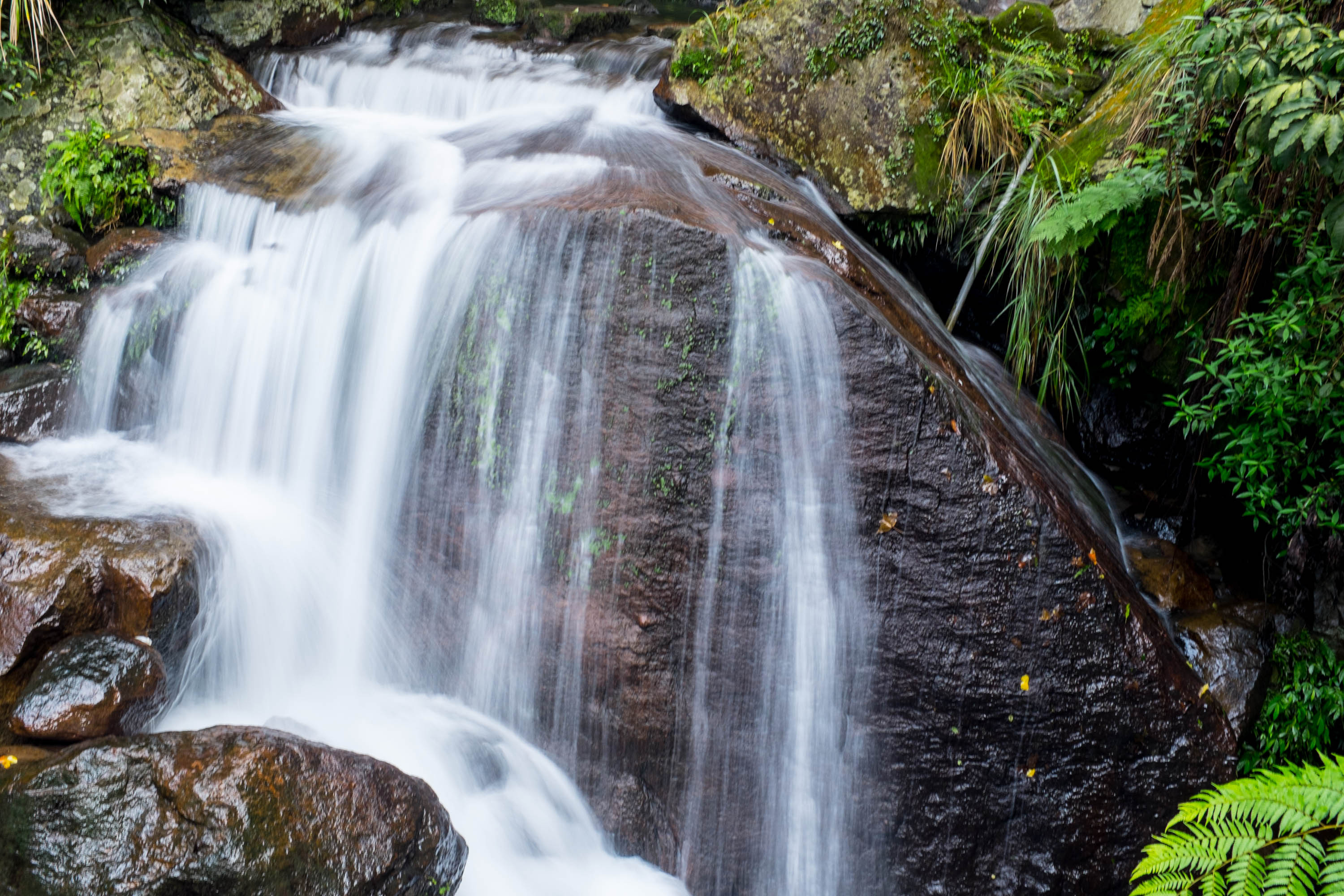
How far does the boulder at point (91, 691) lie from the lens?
3252 millimetres

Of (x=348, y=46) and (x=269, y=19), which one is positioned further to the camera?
(x=348, y=46)

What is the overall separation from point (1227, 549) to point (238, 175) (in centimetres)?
668

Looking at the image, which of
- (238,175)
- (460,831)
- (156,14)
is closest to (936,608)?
(460,831)

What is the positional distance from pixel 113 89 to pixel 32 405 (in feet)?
9.41

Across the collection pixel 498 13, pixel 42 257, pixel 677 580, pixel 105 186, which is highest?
pixel 498 13

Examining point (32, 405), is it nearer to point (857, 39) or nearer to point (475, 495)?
point (475, 495)

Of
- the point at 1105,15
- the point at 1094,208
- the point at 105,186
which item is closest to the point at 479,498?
the point at 1094,208

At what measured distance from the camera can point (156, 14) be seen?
7039mm

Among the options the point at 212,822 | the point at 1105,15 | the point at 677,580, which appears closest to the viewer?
the point at 212,822

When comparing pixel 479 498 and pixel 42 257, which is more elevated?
pixel 42 257

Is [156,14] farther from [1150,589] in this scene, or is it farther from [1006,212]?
[1150,589]

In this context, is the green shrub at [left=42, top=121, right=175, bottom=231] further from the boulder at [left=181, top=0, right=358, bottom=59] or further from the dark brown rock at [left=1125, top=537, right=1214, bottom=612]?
the dark brown rock at [left=1125, top=537, right=1214, bottom=612]

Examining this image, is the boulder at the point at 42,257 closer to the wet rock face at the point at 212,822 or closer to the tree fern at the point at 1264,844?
the wet rock face at the point at 212,822

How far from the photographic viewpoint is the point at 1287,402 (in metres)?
3.89
